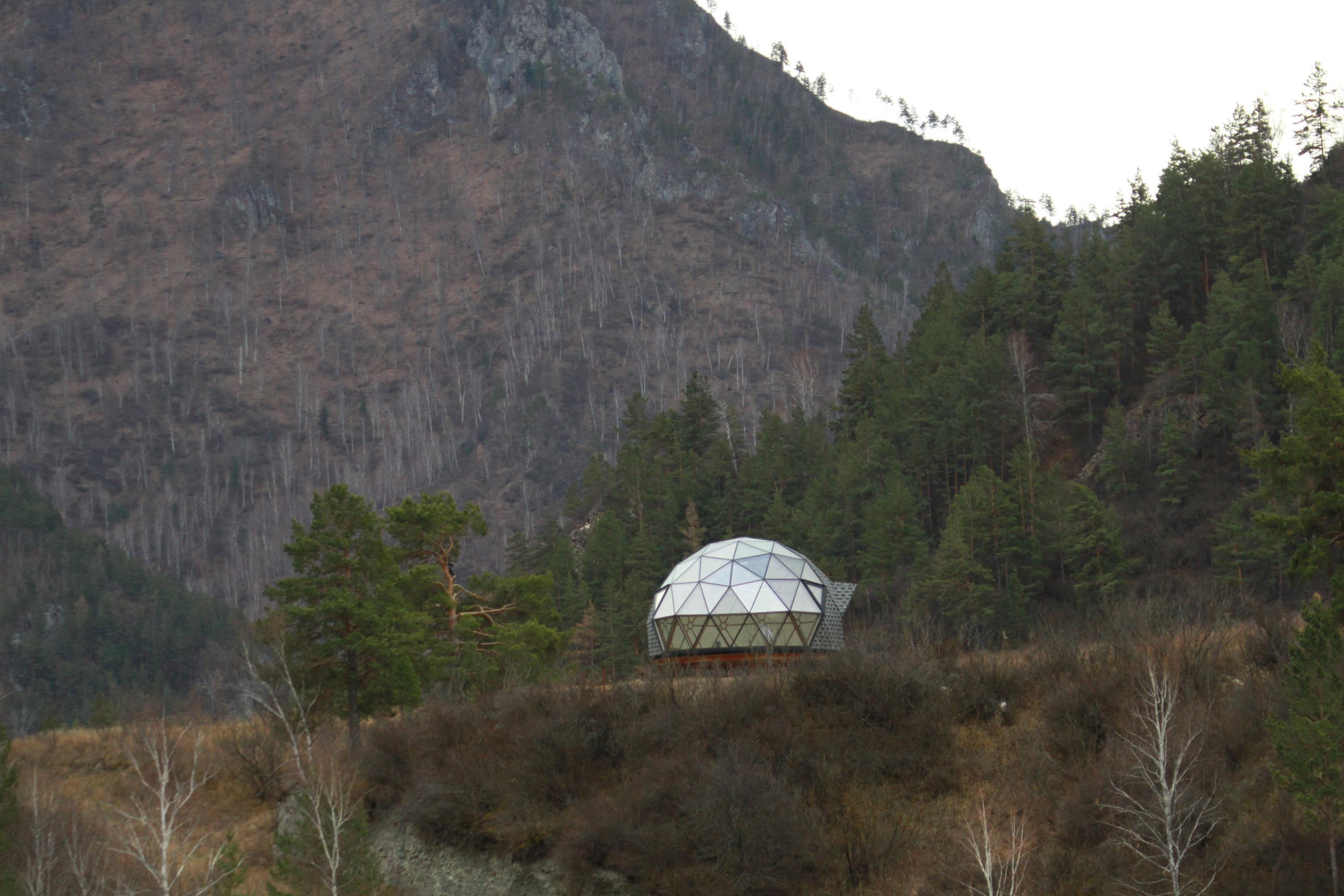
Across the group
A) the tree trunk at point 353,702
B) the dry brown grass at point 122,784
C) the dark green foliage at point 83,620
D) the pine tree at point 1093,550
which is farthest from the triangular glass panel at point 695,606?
the dark green foliage at point 83,620

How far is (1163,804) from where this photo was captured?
1828 centimetres

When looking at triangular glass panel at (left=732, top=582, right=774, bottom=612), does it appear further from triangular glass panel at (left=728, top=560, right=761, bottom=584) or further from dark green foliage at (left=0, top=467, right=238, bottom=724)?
dark green foliage at (left=0, top=467, right=238, bottom=724)

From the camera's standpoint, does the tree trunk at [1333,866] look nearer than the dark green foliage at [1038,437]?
Yes

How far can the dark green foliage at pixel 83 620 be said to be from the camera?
118000 millimetres

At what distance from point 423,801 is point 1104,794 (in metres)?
17.6

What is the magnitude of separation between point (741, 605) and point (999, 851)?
22.1 m

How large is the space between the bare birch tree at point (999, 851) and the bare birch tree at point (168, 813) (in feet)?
50.1

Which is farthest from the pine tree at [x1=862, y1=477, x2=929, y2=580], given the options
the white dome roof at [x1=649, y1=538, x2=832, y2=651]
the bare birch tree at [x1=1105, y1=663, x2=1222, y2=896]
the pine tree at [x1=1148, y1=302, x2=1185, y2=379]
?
the bare birch tree at [x1=1105, y1=663, x2=1222, y2=896]

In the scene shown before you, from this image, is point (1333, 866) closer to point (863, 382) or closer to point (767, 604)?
point (767, 604)

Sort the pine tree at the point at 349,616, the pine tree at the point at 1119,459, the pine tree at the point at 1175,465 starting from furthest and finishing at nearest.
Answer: the pine tree at the point at 1119,459, the pine tree at the point at 1175,465, the pine tree at the point at 349,616

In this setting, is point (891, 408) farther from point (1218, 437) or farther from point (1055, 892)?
point (1055, 892)

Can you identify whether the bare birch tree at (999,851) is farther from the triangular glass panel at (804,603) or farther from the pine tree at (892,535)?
the pine tree at (892,535)

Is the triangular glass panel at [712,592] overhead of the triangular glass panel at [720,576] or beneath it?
beneath

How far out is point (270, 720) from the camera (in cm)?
3519
